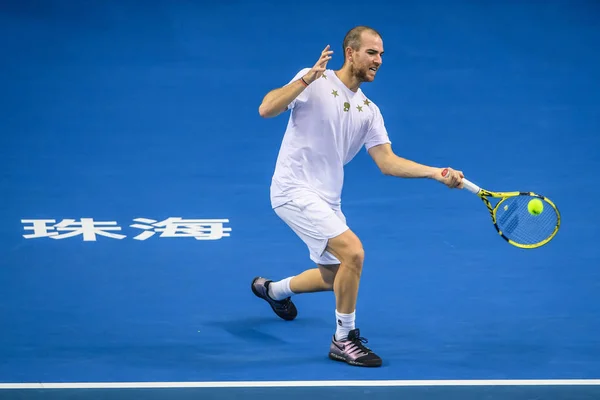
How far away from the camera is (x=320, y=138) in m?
6.89

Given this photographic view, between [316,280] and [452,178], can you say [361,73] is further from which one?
[316,280]

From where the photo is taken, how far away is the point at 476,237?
877cm

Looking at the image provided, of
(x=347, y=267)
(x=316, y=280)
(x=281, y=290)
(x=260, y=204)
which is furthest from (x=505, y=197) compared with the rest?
(x=260, y=204)

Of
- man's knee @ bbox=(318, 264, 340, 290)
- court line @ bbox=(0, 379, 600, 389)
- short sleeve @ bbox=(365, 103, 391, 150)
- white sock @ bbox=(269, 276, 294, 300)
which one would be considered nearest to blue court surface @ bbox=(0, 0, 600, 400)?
court line @ bbox=(0, 379, 600, 389)

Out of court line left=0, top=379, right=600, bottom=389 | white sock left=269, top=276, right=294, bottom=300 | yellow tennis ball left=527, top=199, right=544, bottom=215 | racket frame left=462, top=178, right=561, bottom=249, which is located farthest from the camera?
white sock left=269, top=276, right=294, bottom=300

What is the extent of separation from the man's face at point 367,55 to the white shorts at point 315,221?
839 mm

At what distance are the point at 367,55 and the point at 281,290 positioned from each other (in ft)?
5.67

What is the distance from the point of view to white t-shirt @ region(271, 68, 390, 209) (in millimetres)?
6863

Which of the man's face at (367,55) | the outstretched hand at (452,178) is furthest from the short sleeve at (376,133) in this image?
the outstretched hand at (452,178)

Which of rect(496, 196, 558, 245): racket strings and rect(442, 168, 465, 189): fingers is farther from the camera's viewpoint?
rect(496, 196, 558, 245): racket strings

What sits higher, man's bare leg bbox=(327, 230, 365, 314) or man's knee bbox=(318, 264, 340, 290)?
man's knee bbox=(318, 264, 340, 290)

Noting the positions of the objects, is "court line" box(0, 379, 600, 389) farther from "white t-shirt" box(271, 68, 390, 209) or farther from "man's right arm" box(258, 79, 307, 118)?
"man's right arm" box(258, 79, 307, 118)

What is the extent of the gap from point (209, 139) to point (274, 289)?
3.09m

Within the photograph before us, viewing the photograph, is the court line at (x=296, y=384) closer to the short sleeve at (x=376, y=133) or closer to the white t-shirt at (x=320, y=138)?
the white t-shirt at (x=320, y=138)
